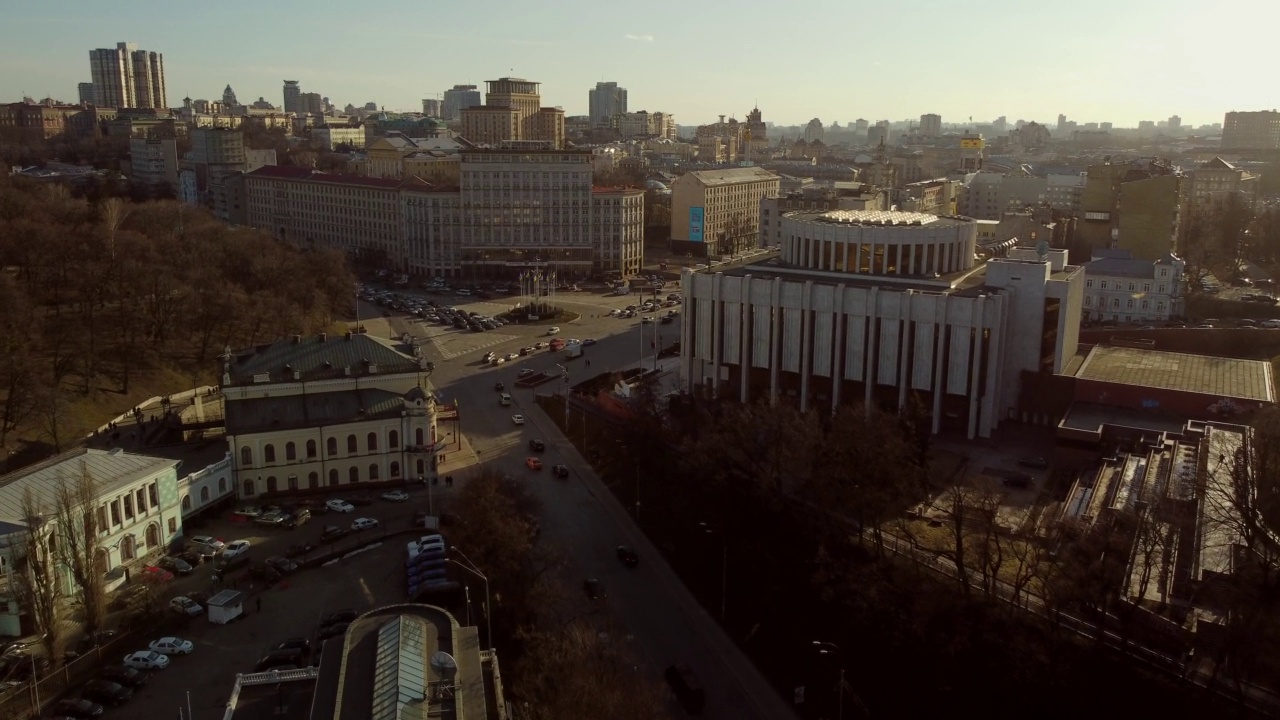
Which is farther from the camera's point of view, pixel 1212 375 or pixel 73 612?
pixel 1212 375

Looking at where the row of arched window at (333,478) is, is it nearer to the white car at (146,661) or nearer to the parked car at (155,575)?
the parked car at (155,575)

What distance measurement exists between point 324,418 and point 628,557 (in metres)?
18.6

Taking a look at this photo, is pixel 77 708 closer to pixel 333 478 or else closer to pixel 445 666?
pixel 445 666

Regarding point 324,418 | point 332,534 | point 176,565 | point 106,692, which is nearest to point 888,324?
point 324,418

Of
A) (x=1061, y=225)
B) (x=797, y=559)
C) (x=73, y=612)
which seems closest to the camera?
(x=73, y=612)

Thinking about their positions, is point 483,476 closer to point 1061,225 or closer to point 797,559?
point 797,559

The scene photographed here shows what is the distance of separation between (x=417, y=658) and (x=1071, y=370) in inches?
1774

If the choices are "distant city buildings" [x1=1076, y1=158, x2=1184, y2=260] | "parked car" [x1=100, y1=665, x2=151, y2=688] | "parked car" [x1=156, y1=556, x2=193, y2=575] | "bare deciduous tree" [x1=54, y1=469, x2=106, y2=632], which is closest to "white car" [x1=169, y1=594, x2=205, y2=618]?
"bare deciduous tree" [x1=54, y1=469, x2=106, y2=632]

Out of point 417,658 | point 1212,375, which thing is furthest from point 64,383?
point 1212,375

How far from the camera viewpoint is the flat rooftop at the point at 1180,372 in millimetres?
54375

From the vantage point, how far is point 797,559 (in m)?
41.7

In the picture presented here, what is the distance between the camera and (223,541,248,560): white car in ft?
142

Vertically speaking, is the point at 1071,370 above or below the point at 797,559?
above

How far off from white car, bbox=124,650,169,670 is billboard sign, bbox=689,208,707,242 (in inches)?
4077
